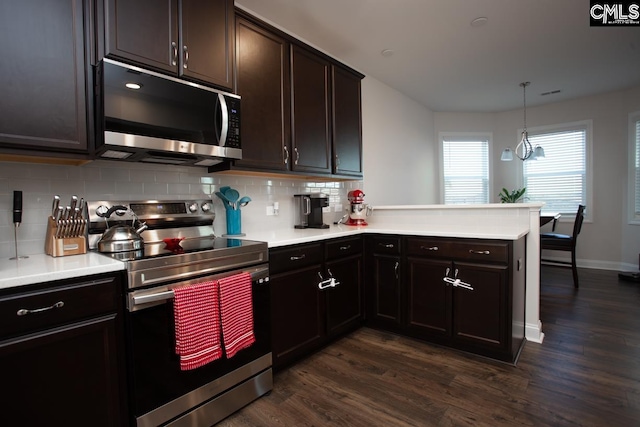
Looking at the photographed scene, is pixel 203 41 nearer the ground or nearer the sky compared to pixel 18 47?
nearer the sky

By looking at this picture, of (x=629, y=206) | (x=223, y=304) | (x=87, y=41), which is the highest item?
(x=87, y=41)

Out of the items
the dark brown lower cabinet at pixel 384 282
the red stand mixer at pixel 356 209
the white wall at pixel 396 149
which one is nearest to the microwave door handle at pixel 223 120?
the dark brown lower cabinet at pixel 384 282

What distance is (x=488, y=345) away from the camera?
2248mm

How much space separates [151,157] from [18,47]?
2.27 ft

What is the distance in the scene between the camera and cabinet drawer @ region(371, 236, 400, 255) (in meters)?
2.65

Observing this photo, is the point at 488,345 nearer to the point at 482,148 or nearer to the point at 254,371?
the point at 254,371

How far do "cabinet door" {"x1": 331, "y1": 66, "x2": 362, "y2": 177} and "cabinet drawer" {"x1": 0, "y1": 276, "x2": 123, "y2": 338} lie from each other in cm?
206

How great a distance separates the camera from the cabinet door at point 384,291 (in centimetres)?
267

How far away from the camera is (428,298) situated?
8.20 ft

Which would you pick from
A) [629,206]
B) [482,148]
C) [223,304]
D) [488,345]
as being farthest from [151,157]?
[629,206]

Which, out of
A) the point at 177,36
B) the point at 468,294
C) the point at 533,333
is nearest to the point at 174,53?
the point at 177,36

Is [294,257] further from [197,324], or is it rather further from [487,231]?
[487,231]

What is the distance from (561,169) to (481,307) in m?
4.42

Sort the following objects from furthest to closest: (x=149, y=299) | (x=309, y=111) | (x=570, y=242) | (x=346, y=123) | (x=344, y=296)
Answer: (x=570, y=242) < (x=346, y=123) < (x=309, y=111) < (x=344, y=296) < (x=149, y=299)
